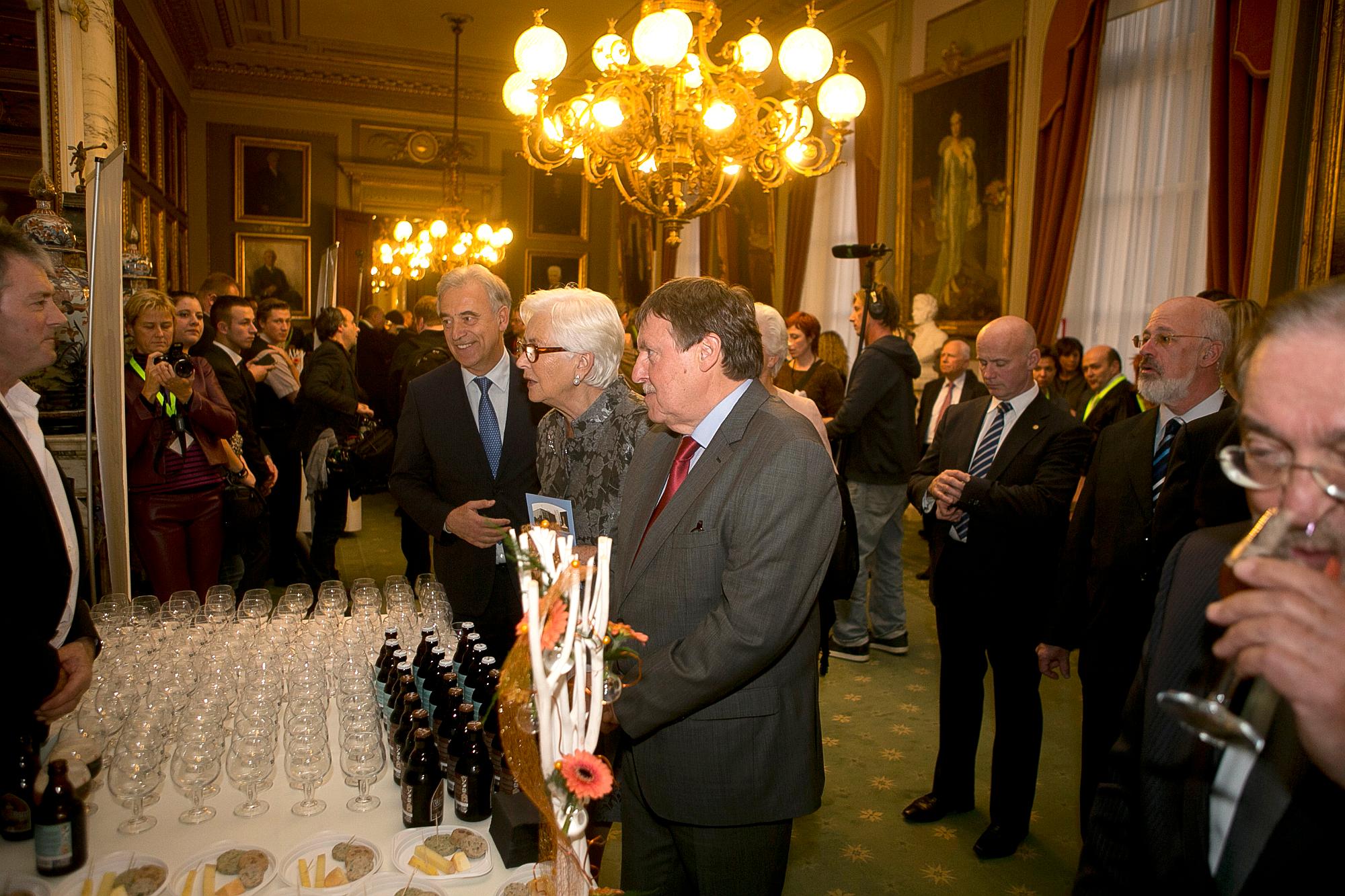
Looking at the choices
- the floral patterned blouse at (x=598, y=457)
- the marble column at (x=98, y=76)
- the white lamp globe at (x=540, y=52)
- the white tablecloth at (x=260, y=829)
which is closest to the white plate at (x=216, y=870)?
the white tablecloth at (x=260, y=829)

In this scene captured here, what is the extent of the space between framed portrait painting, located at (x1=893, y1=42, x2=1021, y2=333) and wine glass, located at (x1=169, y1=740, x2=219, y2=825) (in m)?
7.11

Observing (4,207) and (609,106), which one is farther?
(4,207)

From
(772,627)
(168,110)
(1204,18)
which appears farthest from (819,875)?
(168,110)

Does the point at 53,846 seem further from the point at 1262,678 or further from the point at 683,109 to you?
the point at 683,109

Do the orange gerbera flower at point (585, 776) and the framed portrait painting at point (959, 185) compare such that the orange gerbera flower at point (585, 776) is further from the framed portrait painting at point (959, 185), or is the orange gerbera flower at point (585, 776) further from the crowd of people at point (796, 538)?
the framed portrait painting at point (959, 185)

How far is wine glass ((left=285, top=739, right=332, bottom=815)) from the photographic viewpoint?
167 cm

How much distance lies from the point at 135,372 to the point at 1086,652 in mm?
4202

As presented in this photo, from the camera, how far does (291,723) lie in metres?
1.78

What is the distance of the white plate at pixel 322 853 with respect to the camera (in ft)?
4.68

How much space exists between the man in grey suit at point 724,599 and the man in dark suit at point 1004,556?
133 centimetres

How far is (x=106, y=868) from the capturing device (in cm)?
145

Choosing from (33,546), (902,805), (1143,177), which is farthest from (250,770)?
(1143,177)

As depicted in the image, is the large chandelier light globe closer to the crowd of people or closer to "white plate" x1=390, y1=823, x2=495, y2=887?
the crowd of people

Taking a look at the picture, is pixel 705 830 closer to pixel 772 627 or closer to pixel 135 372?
pixel 772 627
